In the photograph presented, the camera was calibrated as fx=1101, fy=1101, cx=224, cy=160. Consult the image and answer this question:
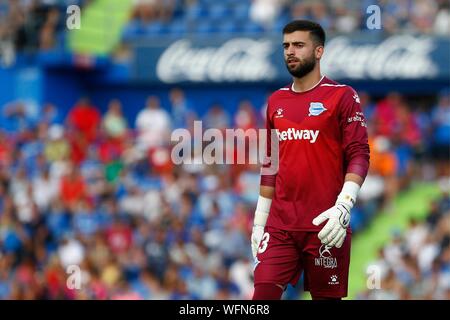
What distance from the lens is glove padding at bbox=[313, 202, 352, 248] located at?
6.48 metres

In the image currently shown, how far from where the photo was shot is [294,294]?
1444 centimetres

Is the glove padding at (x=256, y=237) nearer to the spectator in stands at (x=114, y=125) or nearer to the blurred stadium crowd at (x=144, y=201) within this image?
the blurred stadium crowd at (x=144, y=201)

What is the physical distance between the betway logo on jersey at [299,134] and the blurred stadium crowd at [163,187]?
20.7ft

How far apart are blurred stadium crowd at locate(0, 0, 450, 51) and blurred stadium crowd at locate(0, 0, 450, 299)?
0.09 feet

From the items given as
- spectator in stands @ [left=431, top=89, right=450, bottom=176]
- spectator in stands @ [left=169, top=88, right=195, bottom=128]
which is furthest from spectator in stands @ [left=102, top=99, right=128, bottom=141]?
spectator in stands @ [left=431, top=89, right=450, bottom=176]

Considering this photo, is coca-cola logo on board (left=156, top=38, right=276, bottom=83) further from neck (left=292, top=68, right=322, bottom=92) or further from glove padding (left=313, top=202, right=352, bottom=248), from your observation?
glove padding (left=313, top=202, right=352, bottom=248)

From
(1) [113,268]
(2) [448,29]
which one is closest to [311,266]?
(1) [113,268]

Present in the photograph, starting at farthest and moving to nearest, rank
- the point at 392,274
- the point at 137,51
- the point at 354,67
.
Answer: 1. the point at 137,51
2. the point at 354,67
3. the point at 392,274

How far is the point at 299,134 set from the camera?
22.4ft

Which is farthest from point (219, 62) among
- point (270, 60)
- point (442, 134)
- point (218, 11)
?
point (442, 134)

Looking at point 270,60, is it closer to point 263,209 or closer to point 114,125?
point 114,125
